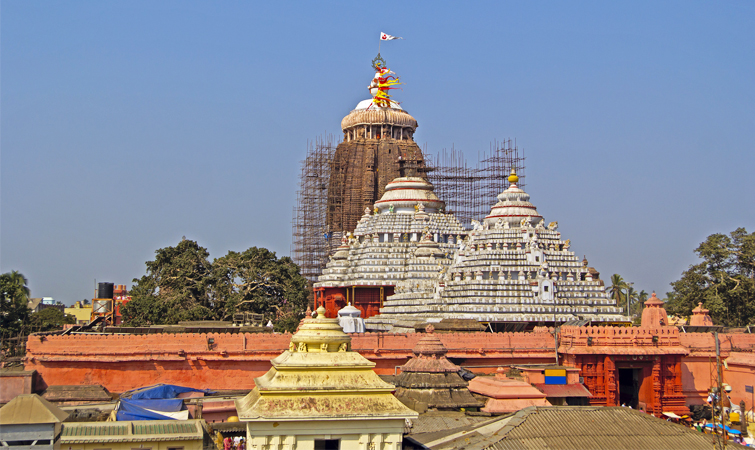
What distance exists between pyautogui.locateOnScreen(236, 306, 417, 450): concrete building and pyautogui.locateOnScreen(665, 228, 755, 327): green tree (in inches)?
1945

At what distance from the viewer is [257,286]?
192ft

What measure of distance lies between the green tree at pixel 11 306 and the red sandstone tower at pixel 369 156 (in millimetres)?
27847

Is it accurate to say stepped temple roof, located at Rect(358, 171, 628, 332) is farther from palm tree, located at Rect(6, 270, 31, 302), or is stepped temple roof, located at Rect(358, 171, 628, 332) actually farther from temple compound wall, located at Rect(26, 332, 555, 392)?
palm tree, located at Rect(6, 270, 31, 302)

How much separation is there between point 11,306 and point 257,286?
17.0 meters

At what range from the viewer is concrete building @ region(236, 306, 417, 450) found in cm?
1627

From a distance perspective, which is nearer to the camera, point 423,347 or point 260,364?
point 423,347

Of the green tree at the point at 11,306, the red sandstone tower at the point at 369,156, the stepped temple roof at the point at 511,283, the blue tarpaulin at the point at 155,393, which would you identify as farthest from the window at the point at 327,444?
the red sandstone tower at the point at 369,156

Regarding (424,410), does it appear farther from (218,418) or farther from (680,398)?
(680,398)

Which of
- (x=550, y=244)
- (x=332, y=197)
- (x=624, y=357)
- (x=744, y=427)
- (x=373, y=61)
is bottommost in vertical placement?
(x=744, y=427)

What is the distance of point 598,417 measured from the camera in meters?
23.5

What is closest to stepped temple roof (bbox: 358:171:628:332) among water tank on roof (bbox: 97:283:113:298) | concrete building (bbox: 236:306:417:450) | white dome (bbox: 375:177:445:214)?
white dome (bbox: 375:177:445:214)

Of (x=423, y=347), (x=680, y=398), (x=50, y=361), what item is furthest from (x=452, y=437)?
(x=50, y=361)

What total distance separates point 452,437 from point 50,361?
2339cm

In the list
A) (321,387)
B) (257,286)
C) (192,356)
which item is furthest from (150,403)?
(257,286)
